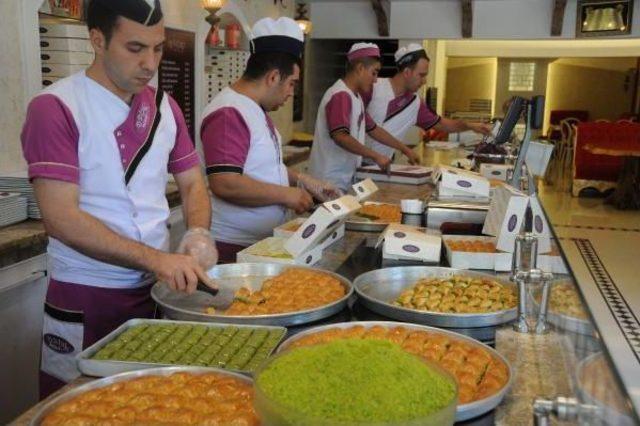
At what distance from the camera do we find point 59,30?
147 inches

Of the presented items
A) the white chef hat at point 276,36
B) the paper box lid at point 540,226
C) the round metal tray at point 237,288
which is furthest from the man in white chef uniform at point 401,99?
the paper box lid at point 540,226

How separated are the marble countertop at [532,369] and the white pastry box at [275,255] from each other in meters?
0.73

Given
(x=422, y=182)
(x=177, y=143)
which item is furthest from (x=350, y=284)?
(x=422, y=182)

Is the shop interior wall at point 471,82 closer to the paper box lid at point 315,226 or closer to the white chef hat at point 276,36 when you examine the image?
the white chef hat at point 276,36

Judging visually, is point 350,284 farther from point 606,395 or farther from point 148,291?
point 606,395

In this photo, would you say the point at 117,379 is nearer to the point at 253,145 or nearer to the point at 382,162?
the point at 253,145

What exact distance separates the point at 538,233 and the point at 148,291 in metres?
1.18

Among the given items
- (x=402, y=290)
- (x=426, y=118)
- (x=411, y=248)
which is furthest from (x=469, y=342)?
(x=426, y=118)

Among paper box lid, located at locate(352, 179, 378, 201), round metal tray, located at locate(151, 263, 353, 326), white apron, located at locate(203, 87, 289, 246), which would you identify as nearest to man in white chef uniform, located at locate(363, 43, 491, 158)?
paper box lid, located at locate(352, 179, 378, 201)

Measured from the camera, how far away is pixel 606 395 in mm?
654

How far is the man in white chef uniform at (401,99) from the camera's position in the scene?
199 inches

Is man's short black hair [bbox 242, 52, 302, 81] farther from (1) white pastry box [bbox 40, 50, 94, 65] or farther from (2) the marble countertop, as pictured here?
(1) white pastry box [bbox 40, 50, 94, 65]

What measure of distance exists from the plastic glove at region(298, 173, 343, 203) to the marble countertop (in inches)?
53.4

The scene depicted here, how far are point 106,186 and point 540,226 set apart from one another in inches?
47.3
